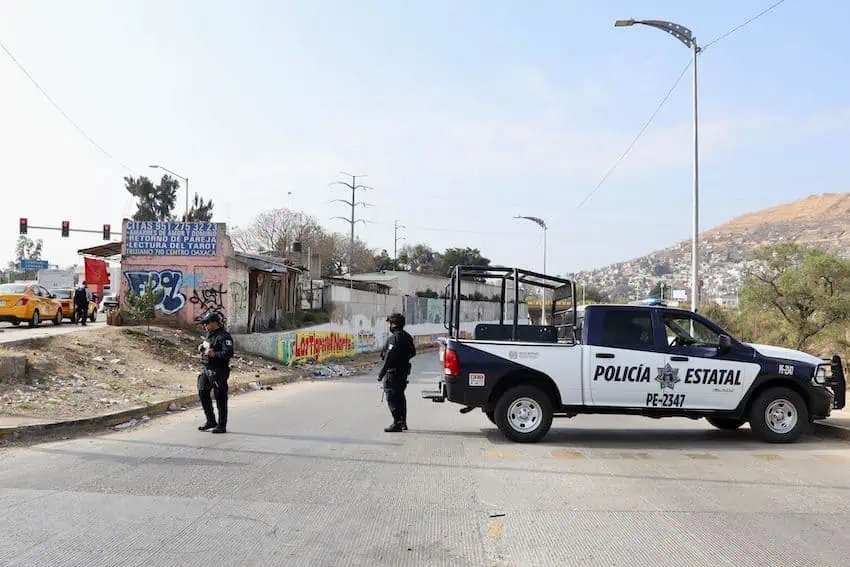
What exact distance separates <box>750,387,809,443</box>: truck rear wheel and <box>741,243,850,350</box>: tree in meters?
21.1

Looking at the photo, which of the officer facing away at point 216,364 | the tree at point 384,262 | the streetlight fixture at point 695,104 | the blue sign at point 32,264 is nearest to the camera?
the officer facing away at point 216,364

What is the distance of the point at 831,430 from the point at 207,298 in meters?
19.8

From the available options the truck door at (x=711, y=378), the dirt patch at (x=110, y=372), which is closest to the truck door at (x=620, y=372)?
the truck door at (x=711, y=378)

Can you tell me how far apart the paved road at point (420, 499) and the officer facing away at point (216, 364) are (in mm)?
478

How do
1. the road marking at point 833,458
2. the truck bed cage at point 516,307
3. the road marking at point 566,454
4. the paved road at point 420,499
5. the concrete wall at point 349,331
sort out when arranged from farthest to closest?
the concrete wall at point 349,331 → the truck bed cage at point 516,307 → the road marking at point 566,454 → the road marking at point 833,458 → the paved road at point 420,499

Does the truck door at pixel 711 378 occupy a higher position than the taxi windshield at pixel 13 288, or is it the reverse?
the taxi windshield at pixel 13 288

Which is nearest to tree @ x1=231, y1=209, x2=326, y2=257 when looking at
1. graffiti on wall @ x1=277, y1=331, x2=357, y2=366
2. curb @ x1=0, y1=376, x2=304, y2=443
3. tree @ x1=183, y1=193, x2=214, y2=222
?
tree @ x1=183, y1=193, x2=214, y2=222

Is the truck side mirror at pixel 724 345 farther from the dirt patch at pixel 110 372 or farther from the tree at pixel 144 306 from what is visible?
the tree at pixel 144 306

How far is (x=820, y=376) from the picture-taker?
10.4m

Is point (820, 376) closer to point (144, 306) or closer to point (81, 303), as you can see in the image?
point (144, 306)

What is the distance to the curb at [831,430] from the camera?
426 inches

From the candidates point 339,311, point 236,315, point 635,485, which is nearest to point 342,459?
point 635,485

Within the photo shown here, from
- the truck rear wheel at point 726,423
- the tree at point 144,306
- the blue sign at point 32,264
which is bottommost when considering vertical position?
the truck rear wheel at point 726,423

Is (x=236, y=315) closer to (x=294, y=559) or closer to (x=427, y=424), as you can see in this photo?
(x=427, y=424)
